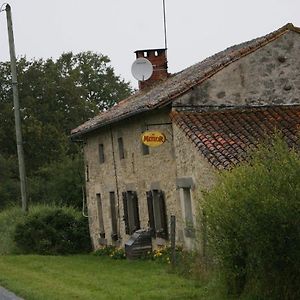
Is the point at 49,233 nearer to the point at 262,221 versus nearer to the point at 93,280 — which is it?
the point at 93,280

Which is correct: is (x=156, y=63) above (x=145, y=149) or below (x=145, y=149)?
above

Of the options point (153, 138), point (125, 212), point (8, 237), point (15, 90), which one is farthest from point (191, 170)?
point (8, 237)

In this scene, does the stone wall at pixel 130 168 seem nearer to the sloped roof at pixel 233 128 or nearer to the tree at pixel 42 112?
the sloped roof at pixel 233 128

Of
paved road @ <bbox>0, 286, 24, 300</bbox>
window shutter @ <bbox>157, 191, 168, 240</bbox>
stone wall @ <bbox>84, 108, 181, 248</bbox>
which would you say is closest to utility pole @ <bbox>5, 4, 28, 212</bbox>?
stone wall @ <bbox>84, 108, 181, 248</bbox>

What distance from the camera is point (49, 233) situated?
25000 millimetres

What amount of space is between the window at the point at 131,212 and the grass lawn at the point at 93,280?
1742 millimetres

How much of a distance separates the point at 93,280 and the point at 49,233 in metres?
9.93

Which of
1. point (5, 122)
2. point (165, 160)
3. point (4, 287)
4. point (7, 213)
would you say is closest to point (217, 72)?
point (165, 160)

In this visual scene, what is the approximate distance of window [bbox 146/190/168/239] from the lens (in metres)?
19.8

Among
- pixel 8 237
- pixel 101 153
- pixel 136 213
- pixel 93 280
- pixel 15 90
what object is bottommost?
pixel 93 280

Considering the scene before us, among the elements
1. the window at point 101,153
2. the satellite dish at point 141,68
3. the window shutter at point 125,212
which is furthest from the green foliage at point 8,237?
the satellite dish at point 141,68

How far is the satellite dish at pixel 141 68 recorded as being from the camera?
78.1ft

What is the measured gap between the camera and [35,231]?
24.7m

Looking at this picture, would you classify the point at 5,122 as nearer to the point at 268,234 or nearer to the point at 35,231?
the point at 35,231
